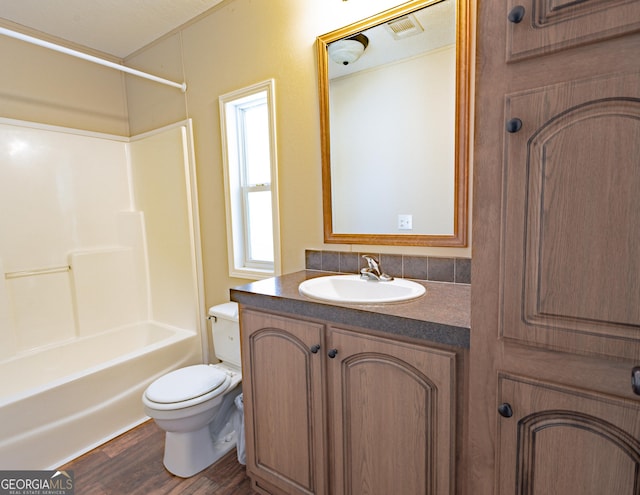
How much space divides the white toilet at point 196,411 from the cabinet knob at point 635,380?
155cm

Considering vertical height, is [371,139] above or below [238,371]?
above

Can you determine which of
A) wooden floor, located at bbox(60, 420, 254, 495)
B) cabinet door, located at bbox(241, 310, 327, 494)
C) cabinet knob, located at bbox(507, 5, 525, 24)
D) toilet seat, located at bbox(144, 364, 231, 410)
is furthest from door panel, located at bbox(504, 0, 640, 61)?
wooden floor, located at bbox(60, 420, 254, 495)

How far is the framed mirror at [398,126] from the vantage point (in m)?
1.31

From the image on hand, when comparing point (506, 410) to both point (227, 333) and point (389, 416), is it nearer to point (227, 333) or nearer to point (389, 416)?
point (389, 416)

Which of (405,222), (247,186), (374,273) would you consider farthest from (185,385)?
(405,222)

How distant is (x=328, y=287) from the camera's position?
4.92 ft

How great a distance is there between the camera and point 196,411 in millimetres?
1563

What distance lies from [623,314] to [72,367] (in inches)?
116

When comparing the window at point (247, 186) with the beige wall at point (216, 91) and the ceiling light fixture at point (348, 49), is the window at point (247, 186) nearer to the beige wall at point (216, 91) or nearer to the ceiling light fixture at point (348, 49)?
the beige wall at point (216, 91)

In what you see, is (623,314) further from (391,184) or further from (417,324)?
(391,184)

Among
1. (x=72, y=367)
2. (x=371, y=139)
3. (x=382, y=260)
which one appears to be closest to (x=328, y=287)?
(x=382, y=260)

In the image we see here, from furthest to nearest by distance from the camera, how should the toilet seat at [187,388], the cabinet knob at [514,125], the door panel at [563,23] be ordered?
1. the toilet seat at [187,388]
2. the cabinet knob at [514,125]
3. the door panel at [563,23]

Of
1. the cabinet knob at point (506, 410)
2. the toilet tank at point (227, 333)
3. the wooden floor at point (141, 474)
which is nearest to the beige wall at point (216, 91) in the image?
the toilet tank at point (227, 333)

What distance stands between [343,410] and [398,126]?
1182mm
